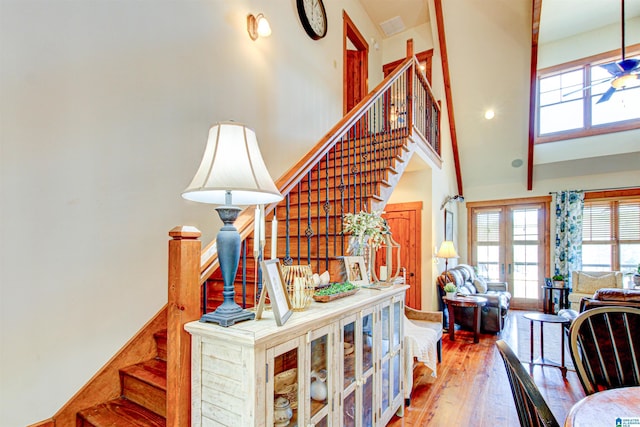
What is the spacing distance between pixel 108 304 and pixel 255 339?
60.3 inches

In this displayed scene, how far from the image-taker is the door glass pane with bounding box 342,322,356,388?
179 cm

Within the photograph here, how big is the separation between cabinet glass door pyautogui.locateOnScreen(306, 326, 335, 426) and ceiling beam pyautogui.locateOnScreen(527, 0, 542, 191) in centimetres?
619

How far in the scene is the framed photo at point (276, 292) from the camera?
1.27 metres

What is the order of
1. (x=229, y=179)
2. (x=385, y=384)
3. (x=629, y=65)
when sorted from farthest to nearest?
1. (x=629, y=65)
2. (x=385, y=384)
3. (x=229, y=179)

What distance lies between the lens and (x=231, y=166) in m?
1.24

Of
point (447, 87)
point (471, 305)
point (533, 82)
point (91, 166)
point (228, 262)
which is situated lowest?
point (471, 305)

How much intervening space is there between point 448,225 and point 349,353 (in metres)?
5.41

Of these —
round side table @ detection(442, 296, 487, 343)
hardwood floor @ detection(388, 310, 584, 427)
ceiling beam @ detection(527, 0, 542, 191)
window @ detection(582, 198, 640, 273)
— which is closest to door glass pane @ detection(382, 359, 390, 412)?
hardwood floor @ detection(388, 310, 584, 427)

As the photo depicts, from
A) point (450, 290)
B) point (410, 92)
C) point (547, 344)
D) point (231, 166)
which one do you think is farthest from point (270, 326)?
point (547, 344)

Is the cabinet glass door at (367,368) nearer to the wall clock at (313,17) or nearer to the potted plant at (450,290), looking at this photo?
the potted plant at (450,290)

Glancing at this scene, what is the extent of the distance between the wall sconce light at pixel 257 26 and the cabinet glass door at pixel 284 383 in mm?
3196

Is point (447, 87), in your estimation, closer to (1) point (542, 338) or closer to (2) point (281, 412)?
(1) point (542, 338)

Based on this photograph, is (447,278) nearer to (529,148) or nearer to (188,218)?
(529,148)

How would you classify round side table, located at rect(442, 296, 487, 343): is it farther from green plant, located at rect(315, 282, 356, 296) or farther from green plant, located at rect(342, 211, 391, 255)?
green plant, located at rect(315, 282, 356, 296)
